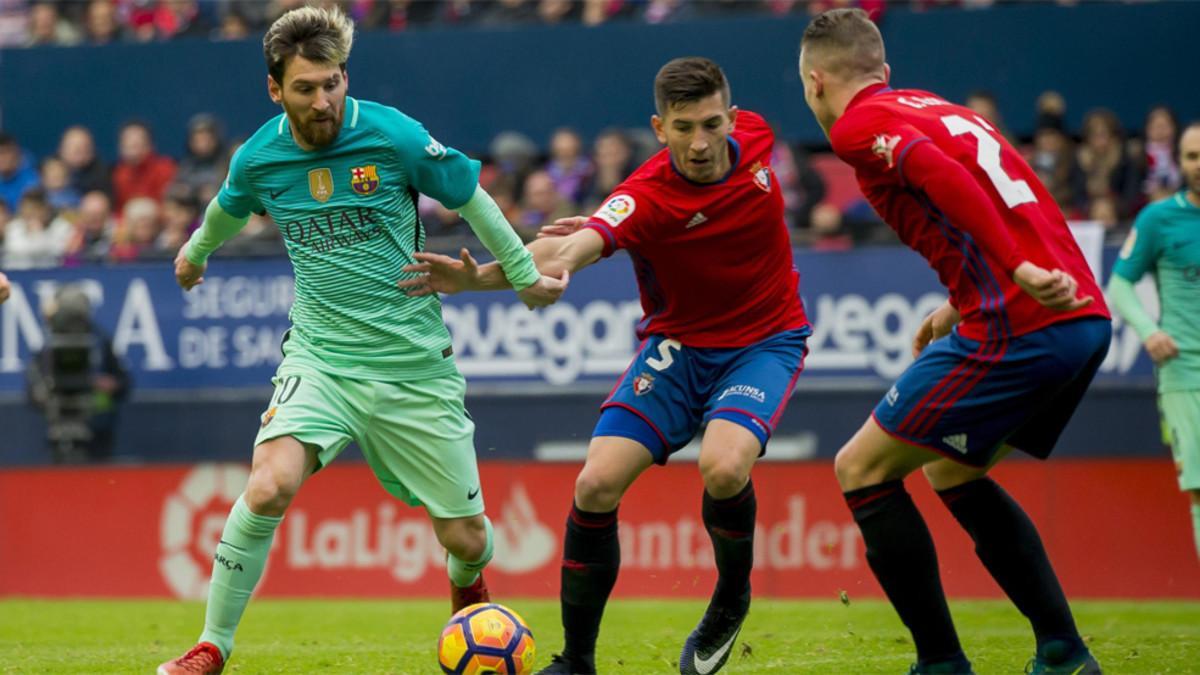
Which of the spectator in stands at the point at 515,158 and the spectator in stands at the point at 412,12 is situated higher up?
the spectator in stands at the point at 412,12

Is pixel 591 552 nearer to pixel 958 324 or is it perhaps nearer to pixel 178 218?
pixel 958 324

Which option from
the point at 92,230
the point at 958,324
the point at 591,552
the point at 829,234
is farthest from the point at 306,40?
the point at 92,230

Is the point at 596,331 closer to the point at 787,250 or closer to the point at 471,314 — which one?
the point at 471,314

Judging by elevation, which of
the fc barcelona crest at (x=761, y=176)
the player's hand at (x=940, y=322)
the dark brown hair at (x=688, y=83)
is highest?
the dark brown hair at (x=688, y=83)

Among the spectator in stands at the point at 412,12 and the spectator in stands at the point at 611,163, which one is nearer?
the spectator in stands at the point at 611,163

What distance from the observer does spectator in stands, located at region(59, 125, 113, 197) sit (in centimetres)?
1644

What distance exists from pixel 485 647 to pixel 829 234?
24.9 ft

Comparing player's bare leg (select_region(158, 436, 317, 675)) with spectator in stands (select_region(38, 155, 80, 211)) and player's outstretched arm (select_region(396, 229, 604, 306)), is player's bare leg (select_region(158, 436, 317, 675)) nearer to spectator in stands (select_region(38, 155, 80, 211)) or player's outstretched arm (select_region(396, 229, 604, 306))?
player's outstretched arm (select_region(396, 229, 604, 306))

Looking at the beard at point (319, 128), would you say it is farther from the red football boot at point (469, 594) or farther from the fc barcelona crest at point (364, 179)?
the red football boot at point (469, 594)

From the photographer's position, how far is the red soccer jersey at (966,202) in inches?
229

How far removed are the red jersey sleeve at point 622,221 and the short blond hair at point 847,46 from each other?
1.06 m

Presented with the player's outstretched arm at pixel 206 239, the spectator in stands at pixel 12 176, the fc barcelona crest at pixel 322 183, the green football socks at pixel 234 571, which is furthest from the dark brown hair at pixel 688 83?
the spectator in stands at pixel 12 176

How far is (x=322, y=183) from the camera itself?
6707mm

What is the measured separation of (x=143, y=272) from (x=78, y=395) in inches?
44.7
